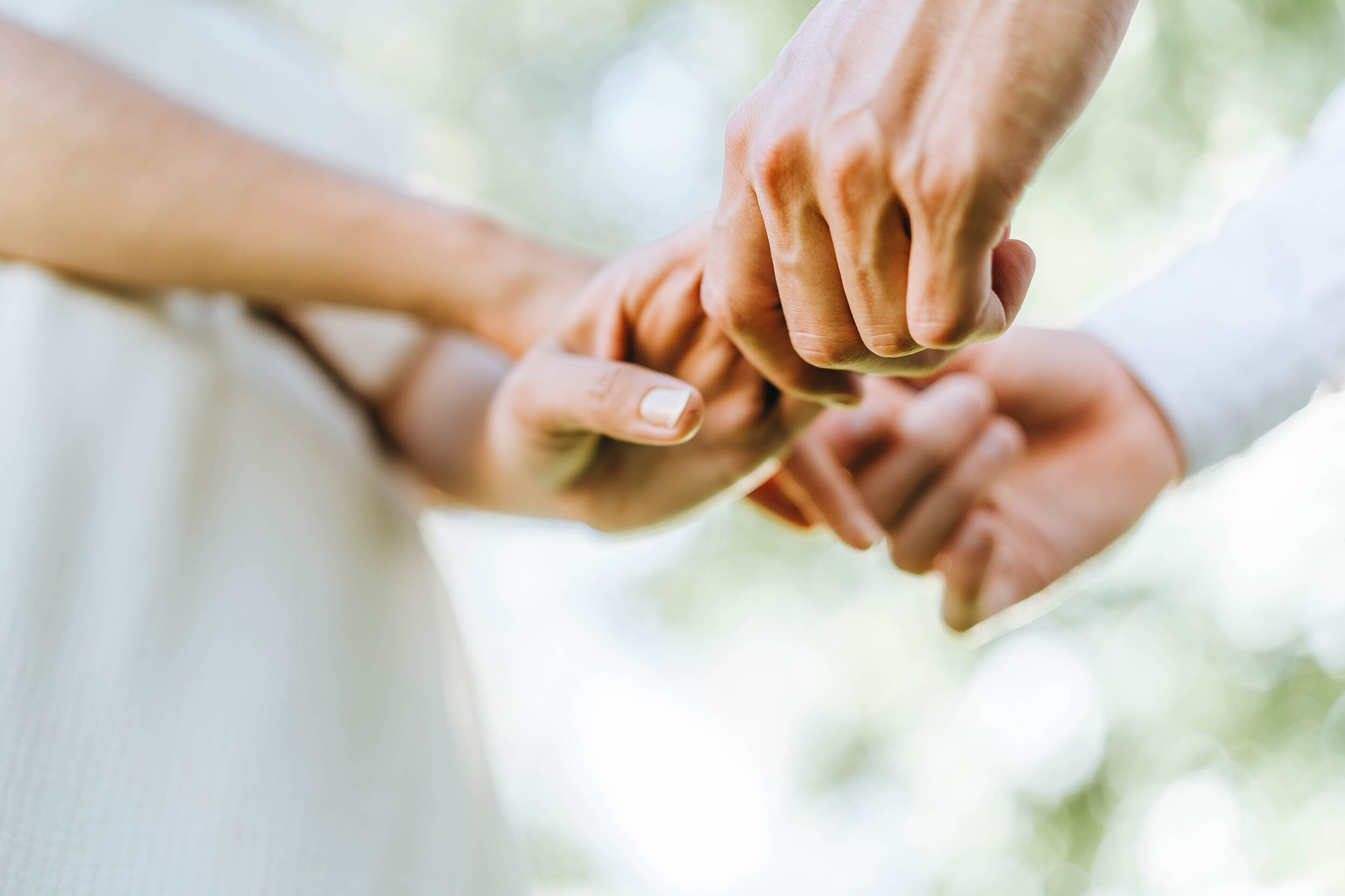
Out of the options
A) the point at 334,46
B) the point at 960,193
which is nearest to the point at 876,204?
the point at 960,193

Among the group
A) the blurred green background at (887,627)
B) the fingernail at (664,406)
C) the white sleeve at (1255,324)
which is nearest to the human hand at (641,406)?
the fingernail at (664,406)

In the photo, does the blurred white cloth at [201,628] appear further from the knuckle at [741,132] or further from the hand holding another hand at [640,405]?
the knuckle at [741,132]

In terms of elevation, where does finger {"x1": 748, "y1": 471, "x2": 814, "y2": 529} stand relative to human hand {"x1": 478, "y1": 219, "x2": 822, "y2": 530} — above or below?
below

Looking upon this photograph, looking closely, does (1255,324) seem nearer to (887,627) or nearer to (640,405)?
(640,405)

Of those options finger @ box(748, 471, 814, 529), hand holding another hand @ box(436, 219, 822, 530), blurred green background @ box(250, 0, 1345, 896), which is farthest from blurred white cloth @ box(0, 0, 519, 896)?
blurred green background @ box(250, 0, 1345, 896)

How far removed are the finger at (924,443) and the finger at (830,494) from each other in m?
0.05

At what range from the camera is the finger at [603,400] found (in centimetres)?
41

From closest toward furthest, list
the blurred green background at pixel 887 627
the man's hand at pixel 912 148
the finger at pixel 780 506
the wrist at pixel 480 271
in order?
the man's hand at pixel 912 148, the wrist at pixel 480 271, the finger at pixel 780 506, the blurred green background at pixel 887 627

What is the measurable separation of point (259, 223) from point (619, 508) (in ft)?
0.81

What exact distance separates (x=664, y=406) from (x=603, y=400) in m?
0.03

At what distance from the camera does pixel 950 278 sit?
0.88 ft

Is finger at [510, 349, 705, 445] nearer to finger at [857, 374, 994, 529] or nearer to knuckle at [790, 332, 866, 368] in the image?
knuckle at [790, 332, 866, 368]

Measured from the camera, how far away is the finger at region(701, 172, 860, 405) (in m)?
0.34

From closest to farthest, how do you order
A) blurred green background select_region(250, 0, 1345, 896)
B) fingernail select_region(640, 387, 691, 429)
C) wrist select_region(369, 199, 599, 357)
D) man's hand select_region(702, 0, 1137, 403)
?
man's hand select_region(702, 0, 1137, 403), fingernail select_region(640, 387, 691, 429), wrist select_region(369, 199, 599, 357), blurred green background select_region(250, 0, 1345, 896)
